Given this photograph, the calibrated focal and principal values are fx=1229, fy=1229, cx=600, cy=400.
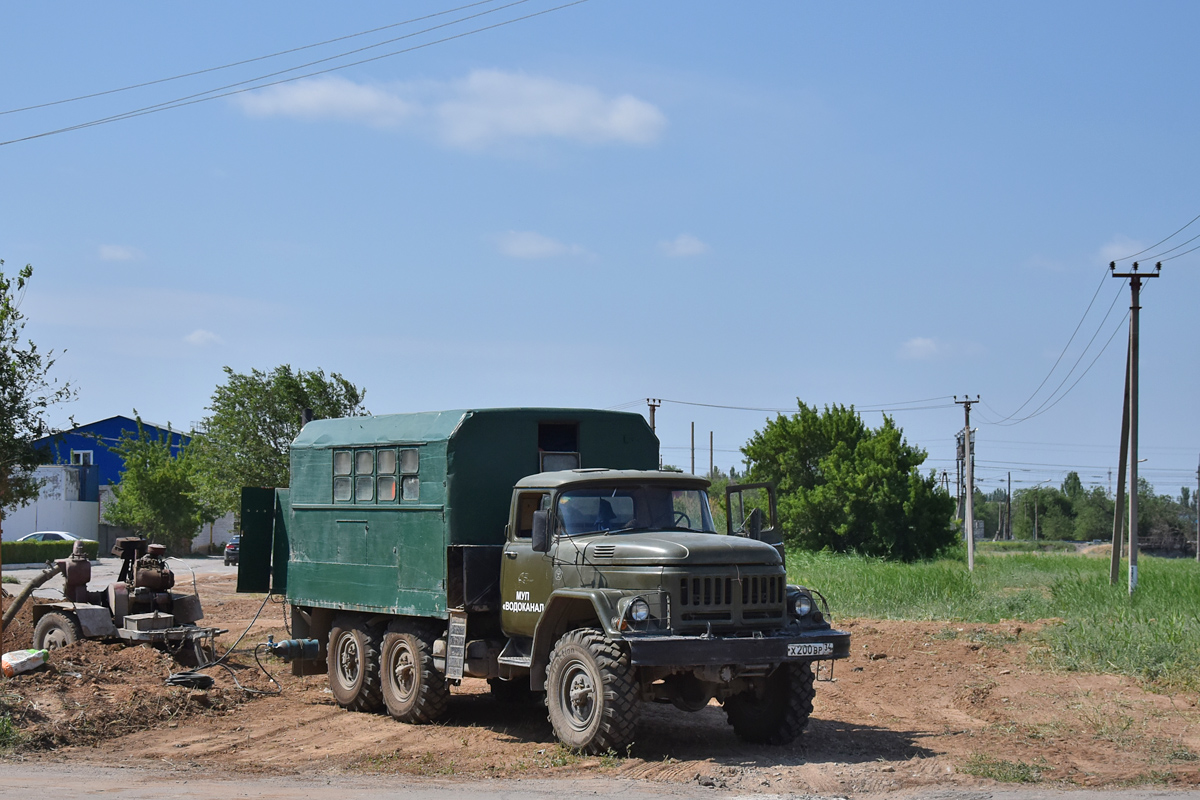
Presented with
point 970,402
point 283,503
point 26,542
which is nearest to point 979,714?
point 283,503

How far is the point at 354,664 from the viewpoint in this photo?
15281 mm

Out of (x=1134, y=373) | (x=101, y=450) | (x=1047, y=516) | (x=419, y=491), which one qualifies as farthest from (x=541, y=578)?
(x=1047, y=516)

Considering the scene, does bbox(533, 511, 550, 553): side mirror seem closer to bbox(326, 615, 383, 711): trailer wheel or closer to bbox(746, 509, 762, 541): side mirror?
bbox(746, 509, 762, 541): side mirror

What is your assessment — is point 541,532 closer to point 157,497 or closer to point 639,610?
point 639,610

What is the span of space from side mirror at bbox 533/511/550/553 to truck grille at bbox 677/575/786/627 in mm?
1702

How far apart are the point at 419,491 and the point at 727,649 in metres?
4.33

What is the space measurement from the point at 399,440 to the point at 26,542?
5075 cm

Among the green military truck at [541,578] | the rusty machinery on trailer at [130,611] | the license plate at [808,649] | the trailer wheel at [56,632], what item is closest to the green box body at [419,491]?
the green military truck at [541,578]

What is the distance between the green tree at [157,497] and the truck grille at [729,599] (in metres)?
57.5

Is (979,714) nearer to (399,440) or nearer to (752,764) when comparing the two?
(752,764)

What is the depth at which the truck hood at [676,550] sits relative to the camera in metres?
11.2

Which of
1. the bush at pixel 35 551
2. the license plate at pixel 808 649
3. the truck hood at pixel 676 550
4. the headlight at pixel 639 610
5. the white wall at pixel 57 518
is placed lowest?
the bush at pixel 35 551

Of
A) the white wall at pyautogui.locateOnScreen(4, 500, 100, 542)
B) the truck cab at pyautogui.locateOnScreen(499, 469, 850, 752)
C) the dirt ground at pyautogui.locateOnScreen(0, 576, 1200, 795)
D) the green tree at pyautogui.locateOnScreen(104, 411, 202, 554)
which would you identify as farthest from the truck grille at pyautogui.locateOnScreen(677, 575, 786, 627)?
the white wall at pyautogui.locateOnScreen(4, 500, 100, 542)

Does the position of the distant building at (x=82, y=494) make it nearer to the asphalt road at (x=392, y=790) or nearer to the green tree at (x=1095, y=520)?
the asphalt road at (x=392, y=790)
